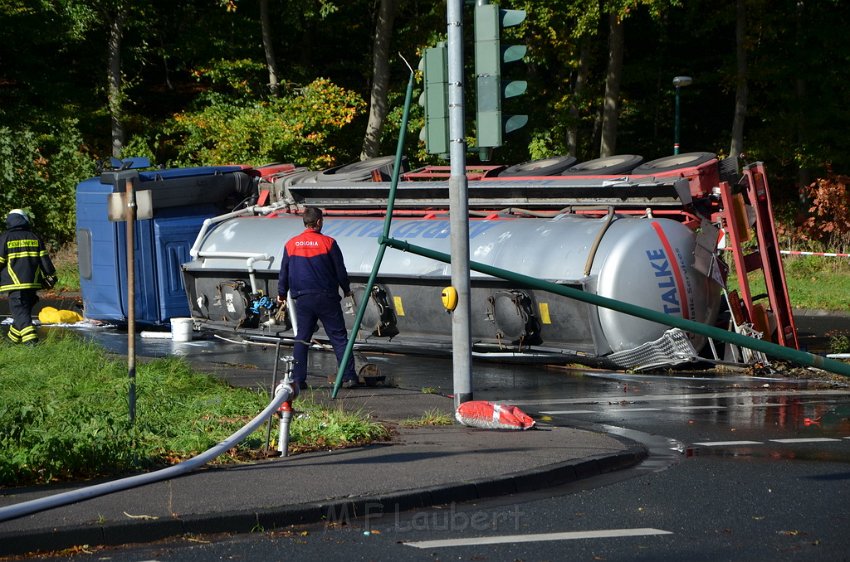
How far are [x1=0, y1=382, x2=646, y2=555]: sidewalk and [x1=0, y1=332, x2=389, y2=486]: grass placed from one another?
1.14 feet

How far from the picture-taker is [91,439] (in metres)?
8.50

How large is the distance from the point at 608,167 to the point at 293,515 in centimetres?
1016

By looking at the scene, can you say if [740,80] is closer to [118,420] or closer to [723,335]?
[723,335]

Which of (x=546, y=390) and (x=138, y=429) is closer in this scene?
(x=138, y=429)

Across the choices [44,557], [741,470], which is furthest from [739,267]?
[44,557]

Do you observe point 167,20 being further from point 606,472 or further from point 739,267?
point 606,472

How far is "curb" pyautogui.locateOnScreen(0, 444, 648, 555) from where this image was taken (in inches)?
256

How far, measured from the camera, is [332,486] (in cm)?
773

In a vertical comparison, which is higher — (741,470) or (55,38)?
(55,38)

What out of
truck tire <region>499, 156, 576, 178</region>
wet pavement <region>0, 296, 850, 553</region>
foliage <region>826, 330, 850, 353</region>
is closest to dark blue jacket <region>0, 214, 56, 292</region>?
wet pavement <region>0, 296, 850, 553</region>

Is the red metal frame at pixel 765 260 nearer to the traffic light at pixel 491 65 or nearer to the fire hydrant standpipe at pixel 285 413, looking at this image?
the traffic light at pixel 491 65

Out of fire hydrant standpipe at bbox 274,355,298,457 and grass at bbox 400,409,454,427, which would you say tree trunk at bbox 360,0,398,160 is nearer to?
grass at bbox 400,409,454,427

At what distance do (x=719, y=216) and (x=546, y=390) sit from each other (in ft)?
10.9

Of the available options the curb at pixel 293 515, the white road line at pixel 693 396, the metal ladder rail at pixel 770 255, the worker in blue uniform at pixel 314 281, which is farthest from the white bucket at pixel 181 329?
the curb at pixel 293 515
